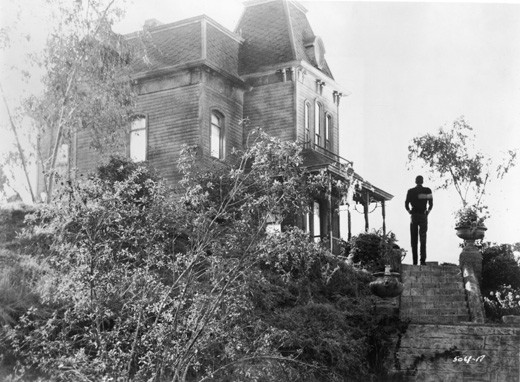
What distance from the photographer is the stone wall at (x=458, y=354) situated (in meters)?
13.8

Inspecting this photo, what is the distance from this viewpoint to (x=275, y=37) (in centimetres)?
2580

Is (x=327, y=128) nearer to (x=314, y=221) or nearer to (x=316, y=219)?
(x=316, y=219)

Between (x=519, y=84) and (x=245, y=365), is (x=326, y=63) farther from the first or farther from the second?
(x=245, y=365)

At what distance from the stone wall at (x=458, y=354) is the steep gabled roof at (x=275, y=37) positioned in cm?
1284

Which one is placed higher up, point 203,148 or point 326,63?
point 326,63

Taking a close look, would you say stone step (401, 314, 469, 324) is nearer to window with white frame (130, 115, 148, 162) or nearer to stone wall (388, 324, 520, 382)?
stone wall (388, 324, 520, 382)

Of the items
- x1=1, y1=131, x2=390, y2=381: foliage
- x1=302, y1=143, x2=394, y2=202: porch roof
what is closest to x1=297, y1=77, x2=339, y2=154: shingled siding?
x1=302, y1=143, x2=394, y2=202: porch roof

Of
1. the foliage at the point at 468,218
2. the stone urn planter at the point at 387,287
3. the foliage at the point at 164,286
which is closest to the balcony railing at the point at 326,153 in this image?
the foliage at the point at 468,218

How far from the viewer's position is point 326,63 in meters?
27.2

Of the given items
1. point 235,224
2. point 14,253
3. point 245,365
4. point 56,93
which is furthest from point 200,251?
point 56,93

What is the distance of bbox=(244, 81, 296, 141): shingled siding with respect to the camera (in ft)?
82.5

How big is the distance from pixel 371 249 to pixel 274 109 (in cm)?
730

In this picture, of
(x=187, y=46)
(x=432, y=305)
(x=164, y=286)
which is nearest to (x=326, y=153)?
(x=187, y=46)

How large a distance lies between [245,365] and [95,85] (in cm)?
1052
